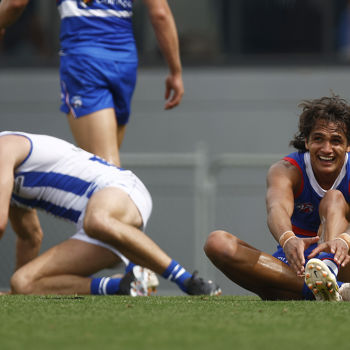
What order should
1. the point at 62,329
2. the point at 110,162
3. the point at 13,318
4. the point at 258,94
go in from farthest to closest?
the point at 258,94 → the point at 110,162 → the point at 13,318 → the point at 62,329

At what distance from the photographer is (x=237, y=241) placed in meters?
4.23

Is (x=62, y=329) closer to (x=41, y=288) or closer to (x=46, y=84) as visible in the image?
(x=41, y=288)

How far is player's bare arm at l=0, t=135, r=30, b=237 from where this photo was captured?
4504 mm

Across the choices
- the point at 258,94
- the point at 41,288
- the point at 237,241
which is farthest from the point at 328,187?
the point at 258,94

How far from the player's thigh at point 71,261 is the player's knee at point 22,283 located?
0.02m

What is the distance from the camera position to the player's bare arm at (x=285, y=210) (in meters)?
3.85

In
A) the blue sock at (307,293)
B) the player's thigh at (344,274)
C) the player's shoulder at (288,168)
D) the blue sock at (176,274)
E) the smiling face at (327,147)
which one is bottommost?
the blue sock at (176,274)

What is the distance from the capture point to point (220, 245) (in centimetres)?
417

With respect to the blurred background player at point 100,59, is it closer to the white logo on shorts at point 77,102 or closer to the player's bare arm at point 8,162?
the white logo on shorts at point 77,102

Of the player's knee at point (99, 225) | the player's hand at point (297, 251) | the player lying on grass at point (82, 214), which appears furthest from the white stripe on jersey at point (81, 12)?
the player's hand at point (297, 251)

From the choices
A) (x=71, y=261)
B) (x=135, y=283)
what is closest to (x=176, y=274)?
(x=135, y=283)

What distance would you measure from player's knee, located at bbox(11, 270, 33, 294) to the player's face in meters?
1.68

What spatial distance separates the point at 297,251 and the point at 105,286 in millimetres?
1371

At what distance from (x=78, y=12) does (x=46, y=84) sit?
133 inches
